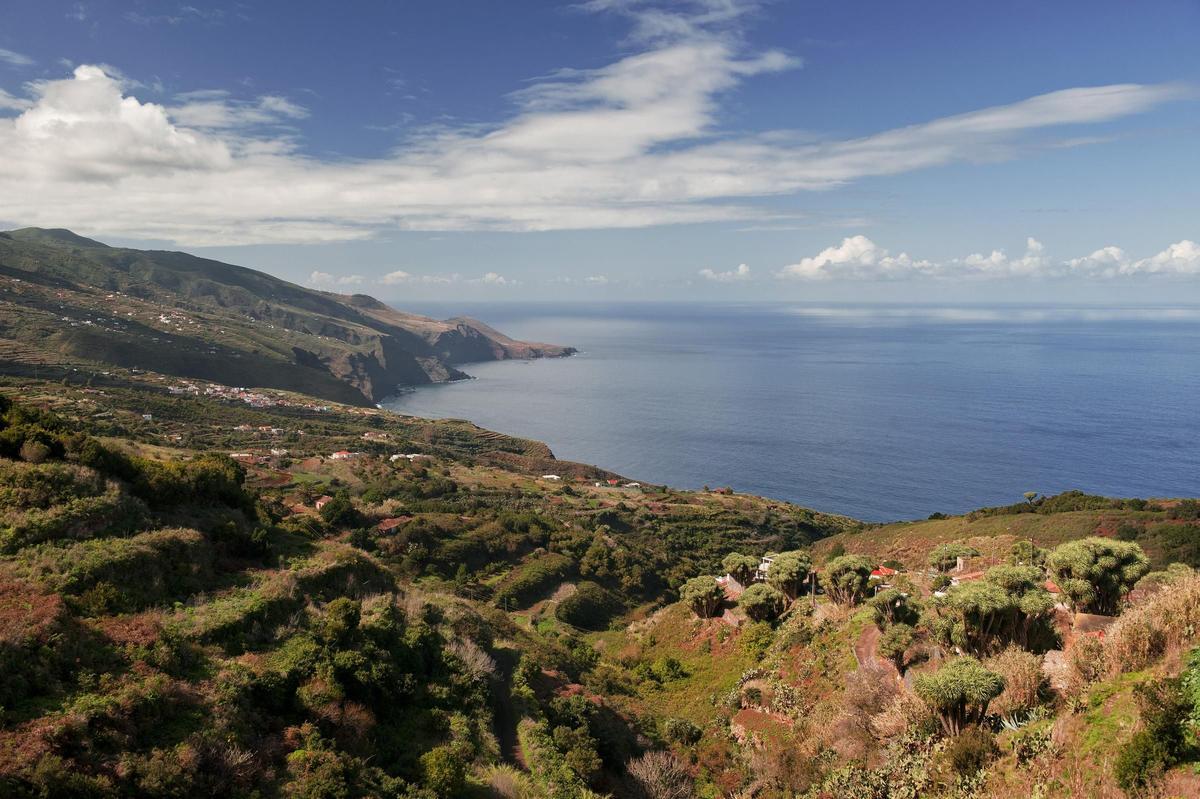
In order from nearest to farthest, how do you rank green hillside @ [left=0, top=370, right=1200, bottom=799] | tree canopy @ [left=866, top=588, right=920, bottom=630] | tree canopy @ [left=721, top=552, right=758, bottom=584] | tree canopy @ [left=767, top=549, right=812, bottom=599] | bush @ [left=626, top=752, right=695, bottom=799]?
1. green hillside @ [left=0, top=370, right=1200, bottom=799]
2. bush @ [left=626, top=752, right=695, bottom=799]
3. tree canopy @ [left=866, top=588, right=920, bottom=630]
4. tree canopy @ [left=767, top=549, right=812, bottom=599]
5. tree canopy @ [left=721, top=552, right=758, bottom=584]

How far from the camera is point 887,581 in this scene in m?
33.7

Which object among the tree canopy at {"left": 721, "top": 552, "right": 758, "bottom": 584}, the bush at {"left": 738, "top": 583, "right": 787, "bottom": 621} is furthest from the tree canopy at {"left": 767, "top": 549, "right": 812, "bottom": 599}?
the tree canopy at {"left": 721, "top": 552, "right": 758, "bottom": 584}

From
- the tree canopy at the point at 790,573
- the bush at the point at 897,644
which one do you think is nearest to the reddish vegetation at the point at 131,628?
the bush at the point at 897,644

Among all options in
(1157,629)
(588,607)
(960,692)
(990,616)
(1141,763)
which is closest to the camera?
(1141,763)

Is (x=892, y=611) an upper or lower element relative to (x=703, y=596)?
upper

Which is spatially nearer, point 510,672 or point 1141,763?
point 1141,763

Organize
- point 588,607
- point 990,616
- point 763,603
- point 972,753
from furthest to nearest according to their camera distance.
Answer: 1. point 588,607
2. point 763,603
3. point 990,616
4. point 972,753

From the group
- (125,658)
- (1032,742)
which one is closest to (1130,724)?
(1032,742)

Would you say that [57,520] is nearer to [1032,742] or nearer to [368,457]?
[1032,742]

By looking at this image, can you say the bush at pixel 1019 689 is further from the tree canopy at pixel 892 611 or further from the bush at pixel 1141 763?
the tree canopy at pixel 892 611

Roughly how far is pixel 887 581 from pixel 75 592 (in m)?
34.1

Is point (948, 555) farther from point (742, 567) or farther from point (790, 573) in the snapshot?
point (790, 573)

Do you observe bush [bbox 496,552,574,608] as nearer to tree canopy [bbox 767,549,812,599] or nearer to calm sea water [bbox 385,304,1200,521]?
tree canopy [bbox 767,549,812,599]

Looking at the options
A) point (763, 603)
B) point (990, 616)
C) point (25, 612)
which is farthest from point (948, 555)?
point (25, 612)
